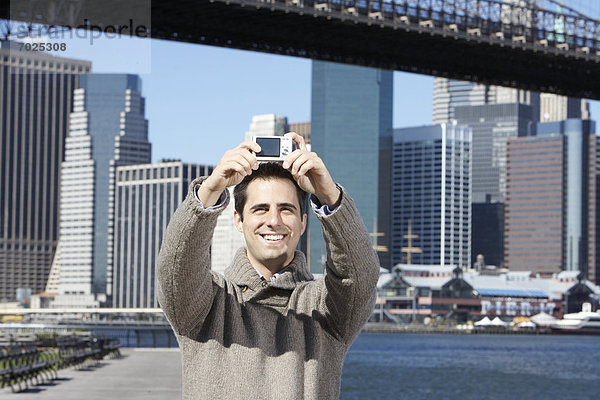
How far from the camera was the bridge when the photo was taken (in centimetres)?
2722

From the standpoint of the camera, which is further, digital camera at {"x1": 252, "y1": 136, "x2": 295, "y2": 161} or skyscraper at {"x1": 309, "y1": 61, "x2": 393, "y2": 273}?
skyscraper at {"x1": 309, "y1": 61, "x2": 393, "y2": 273}

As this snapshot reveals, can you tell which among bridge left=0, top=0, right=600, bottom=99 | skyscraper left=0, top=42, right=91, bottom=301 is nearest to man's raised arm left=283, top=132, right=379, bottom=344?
bridge left=0, top=0, right=600, bottom=99

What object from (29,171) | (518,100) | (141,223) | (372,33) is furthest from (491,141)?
(372,33)

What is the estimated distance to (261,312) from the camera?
8.03 feet

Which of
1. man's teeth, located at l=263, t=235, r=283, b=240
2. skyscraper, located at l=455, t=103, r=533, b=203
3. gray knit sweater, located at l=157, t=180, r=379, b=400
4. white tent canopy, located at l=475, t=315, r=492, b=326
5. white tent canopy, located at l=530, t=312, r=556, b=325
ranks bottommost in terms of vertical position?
white tent canopy, located at l=475, t=315, r=492, b=326

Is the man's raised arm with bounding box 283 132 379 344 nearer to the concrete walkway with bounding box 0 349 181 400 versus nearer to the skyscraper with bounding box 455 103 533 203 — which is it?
the concrete walkway with bounding box 0 349 181 400

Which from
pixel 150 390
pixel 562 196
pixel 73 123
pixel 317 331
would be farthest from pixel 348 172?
pixel 317 331

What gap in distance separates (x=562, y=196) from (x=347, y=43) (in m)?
114

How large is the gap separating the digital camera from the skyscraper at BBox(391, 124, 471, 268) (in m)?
138

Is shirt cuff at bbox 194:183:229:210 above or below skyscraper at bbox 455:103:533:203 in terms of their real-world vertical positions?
below

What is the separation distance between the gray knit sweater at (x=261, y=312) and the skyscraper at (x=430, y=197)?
13755cm

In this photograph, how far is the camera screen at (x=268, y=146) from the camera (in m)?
2.29

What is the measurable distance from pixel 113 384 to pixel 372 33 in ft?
53.0

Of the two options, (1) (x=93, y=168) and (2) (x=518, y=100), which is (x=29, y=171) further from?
(2) (x=518, y=100)
